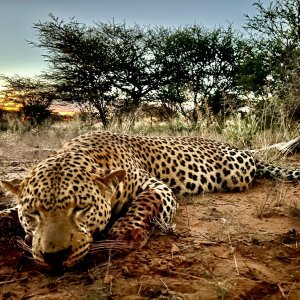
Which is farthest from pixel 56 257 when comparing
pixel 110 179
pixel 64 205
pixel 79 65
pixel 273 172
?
pixel 79 65

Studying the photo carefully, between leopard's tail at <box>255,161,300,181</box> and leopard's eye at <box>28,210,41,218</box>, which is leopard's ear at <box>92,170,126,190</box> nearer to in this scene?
leopard's eye at <box>28,210,41,218</box>

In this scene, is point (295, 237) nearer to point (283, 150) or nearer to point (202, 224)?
point (202, 224)

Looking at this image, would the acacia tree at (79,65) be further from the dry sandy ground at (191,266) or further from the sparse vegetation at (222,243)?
the dry sandy ground at (191,266)

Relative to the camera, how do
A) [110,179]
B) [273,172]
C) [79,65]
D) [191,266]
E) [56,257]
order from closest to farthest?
[56,257], [191,266], [110,179], [273,172], [79,65]

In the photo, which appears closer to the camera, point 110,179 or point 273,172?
point 110,179

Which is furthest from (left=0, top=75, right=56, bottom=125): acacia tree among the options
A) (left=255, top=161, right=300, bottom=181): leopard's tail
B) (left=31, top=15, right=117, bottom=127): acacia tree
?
(left=255, top=161, right=300, bottom=181): leopard's tail

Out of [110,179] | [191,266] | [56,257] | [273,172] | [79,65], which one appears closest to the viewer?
[56,257]

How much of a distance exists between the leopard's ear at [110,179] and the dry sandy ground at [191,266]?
49 centimetres

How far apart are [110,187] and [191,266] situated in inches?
31.8

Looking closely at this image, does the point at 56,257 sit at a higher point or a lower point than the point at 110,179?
lower

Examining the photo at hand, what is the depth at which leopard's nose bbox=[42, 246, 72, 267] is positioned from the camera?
2528 millimetres

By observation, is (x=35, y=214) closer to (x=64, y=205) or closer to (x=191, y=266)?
(x=64, y=205)

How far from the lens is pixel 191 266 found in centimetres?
280

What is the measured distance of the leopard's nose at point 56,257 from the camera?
2.53 meters
